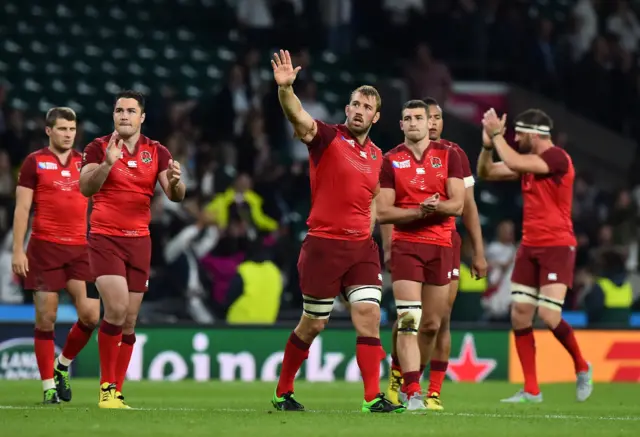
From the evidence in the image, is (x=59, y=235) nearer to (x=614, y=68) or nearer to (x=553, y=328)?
(x=553, y=328)

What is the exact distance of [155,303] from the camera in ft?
61.8

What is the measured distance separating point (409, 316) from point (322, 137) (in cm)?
181

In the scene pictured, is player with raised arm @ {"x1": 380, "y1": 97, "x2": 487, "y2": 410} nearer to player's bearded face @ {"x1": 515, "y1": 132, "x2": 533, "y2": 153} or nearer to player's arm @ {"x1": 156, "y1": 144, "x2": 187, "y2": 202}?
player's bearded face @ {"x1": 515, "y1": 132, "x2": 533, "y2": 153}

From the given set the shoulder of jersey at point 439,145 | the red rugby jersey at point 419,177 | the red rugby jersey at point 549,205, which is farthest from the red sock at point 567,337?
the shoulder of jersey at point 439,145

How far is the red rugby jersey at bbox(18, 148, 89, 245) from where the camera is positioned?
1282cm

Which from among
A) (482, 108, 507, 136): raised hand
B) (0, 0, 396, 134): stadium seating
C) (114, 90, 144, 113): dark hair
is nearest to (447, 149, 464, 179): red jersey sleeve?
(482, 108, 507, 136): raised hand

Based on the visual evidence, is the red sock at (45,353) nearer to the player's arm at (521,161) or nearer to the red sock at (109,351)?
the red sock at (109,351)

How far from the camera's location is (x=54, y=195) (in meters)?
12.9

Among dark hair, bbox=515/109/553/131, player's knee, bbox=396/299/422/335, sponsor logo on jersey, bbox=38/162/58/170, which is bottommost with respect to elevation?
player's knee, bbox=396/299/422/335

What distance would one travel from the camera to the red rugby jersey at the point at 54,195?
12820 mm

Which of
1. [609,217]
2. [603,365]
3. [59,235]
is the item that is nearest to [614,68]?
[609,217]

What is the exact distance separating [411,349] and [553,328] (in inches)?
114

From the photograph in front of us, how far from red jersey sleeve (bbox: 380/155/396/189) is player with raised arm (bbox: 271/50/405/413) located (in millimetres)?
1087

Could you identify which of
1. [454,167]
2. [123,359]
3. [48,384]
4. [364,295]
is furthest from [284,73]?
[48,384]
